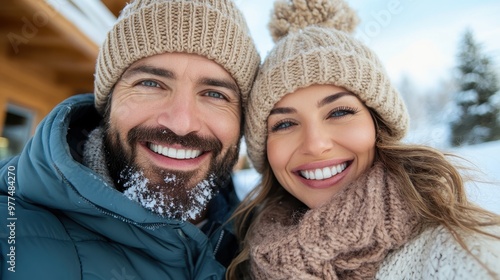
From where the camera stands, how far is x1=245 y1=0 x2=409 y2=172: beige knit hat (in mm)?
1577

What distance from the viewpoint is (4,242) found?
1.13 meters

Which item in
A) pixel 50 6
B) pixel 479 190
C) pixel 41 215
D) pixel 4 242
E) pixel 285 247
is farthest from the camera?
pixel 50 6

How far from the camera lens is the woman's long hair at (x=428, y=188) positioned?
3.91ft

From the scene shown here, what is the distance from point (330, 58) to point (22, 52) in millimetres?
4106

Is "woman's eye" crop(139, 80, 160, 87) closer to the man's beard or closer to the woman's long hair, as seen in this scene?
the man's beard

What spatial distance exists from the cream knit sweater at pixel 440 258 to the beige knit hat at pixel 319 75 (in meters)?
0.67

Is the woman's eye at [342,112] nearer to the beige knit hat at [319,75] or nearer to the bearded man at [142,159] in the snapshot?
the beige knit hat at [319,75]

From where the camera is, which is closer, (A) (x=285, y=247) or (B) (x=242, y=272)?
(A) (x=285, y=247)

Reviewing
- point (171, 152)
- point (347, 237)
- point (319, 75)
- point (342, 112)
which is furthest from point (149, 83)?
point (347, 237)

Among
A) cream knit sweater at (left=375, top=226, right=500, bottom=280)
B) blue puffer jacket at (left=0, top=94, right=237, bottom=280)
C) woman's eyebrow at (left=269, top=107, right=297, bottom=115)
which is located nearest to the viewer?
cream knit sweater at (left=375, top=226, right=500, bottom=280)

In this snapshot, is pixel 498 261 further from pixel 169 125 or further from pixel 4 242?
pixel 4 242

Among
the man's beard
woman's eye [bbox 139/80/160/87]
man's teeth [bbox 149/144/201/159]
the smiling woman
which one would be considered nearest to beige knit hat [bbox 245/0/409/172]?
the smiling woman

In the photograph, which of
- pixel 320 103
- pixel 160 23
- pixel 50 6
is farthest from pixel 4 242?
pixel 50 6

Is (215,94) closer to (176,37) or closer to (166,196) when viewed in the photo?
(176,37)
